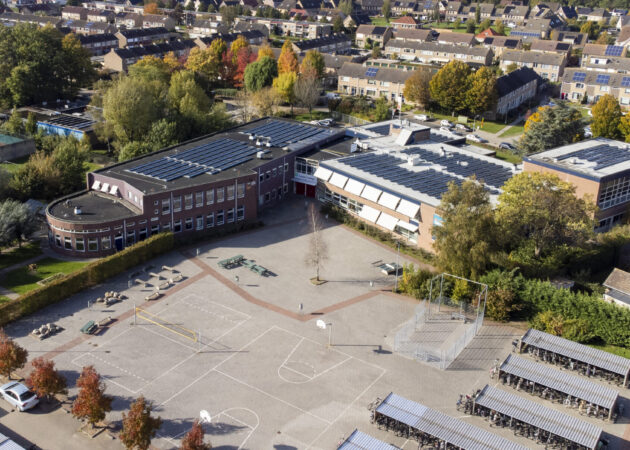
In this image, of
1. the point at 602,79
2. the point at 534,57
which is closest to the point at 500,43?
the point at 534,57

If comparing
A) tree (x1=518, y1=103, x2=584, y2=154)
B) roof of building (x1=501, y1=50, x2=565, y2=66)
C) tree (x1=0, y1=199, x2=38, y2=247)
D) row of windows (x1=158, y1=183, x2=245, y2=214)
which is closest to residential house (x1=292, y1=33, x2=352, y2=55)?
roof of building (x1=501, y1=50, x2=565, y2=66)

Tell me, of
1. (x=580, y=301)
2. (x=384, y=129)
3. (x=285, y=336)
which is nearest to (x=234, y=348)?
(x=285, y=336)

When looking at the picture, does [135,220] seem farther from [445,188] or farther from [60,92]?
[60,92]

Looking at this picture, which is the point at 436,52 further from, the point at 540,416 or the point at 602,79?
the point at 540,416

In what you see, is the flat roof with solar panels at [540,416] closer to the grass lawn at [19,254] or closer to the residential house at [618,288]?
the residential house at [618,288]

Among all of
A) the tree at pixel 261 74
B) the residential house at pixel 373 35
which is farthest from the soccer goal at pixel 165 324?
the residential house at pixel 373 35
